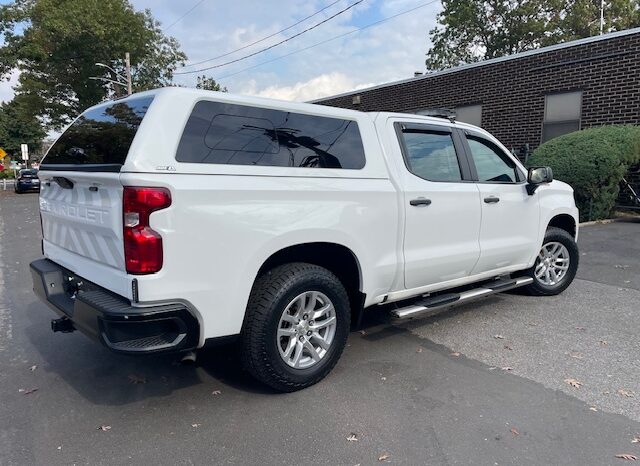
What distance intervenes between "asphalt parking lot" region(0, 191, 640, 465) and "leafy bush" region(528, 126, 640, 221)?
6.56m

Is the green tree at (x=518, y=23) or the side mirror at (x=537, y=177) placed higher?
the green tree at (x=518, y=23)

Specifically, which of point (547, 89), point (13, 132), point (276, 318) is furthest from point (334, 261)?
point (13, 132)

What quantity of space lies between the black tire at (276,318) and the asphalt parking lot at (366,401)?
153mm

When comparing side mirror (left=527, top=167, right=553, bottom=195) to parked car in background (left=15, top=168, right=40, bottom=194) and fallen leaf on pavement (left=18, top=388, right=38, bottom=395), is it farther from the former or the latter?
parked car in background (left=15, top=168, right=40, bottom=194)

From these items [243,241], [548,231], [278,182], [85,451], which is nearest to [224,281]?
[243,241]

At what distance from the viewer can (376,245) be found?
372cm

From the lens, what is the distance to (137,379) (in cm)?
363

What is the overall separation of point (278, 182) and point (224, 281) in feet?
2.35

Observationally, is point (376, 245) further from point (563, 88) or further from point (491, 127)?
point (491, 127)

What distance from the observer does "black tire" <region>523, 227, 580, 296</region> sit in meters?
5.57

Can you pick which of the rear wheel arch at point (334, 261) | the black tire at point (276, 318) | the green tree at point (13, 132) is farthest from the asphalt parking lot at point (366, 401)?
the green tree at point (13, 132)

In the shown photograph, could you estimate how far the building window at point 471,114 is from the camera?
50.0 feet

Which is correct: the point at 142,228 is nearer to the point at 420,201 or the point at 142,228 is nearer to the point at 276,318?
the point at 276,318

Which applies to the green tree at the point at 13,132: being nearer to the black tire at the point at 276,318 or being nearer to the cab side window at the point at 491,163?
the cab side window at the point at 491,163
